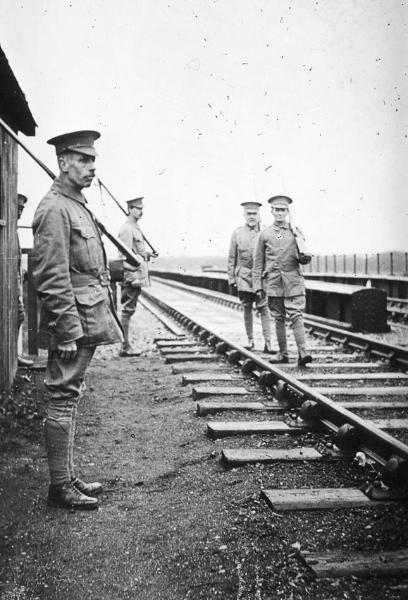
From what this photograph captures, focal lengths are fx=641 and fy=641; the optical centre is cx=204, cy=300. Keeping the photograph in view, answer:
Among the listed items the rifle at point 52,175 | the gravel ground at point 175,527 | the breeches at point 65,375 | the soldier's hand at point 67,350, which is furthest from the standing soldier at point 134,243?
the soldier's hand at point 67,350

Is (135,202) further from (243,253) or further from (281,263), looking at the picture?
(281,263)

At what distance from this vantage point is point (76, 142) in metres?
3.60

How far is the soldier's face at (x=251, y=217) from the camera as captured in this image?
947cm

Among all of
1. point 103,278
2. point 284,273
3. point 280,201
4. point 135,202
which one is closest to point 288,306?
point 284,273

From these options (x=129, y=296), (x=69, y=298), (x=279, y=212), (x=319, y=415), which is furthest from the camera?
(x=129, y=296)

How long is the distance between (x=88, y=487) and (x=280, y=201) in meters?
4.83

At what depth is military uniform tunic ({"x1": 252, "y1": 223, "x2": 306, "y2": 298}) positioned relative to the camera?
307 inches

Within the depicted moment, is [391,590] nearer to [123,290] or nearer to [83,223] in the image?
[83,223]

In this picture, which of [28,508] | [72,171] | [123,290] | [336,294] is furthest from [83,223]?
[336,294]

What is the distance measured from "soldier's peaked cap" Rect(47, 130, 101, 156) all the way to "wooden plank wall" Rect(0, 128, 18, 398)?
2527 mm

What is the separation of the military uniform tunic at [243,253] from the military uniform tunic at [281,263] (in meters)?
1.30

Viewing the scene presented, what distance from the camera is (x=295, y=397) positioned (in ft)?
18.6

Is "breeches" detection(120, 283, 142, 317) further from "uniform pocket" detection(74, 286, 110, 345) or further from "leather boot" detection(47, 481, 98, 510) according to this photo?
"leather boot" detection(47, 481, 98, 510)

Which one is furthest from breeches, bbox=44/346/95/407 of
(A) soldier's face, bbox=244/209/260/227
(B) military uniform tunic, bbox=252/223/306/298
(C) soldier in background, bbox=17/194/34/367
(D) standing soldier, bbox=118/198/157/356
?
(A) soldier's face, bbox=244/209/260/227
